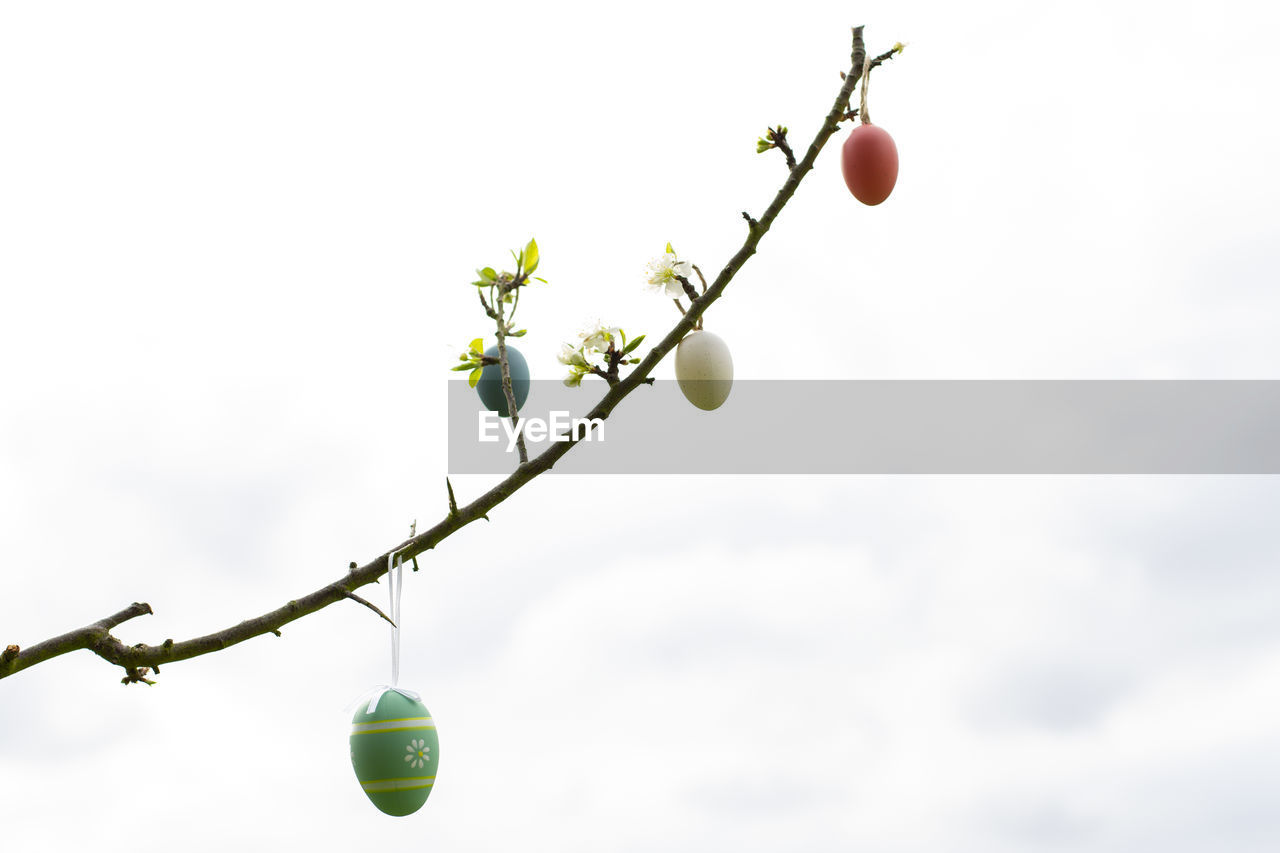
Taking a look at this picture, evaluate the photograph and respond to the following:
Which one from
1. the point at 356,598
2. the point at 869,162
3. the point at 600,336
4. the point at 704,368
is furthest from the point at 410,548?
the point at 869,162

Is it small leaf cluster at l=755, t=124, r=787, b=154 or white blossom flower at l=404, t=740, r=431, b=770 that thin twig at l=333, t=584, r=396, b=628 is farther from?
small leaf cluster at l=755, t=124, r=787, b=154

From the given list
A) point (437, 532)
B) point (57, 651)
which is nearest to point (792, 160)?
point (437, 532)

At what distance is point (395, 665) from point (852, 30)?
1415 mm

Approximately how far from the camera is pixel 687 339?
6.11 ft

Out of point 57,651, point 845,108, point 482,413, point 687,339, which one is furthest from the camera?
point 482,413

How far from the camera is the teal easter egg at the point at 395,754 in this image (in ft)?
5.87

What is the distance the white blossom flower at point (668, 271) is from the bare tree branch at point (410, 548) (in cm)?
7

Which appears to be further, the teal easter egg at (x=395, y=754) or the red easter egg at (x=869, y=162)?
the red easter egg at (x=869, y=162)

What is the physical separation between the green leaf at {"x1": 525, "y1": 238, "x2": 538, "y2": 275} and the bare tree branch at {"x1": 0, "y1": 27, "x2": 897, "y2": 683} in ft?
0.32

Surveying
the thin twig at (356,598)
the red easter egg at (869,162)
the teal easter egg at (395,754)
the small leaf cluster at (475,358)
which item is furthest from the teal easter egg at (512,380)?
the red easter egg at (869,162)

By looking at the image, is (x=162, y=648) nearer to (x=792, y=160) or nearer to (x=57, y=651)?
(x=57, y=651)

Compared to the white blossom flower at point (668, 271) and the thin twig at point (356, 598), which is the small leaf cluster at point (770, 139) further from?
the thin twig at point (356, 598)

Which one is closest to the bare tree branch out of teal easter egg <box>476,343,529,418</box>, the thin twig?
the thin twig

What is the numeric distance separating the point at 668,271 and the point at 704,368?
185 millimetres
